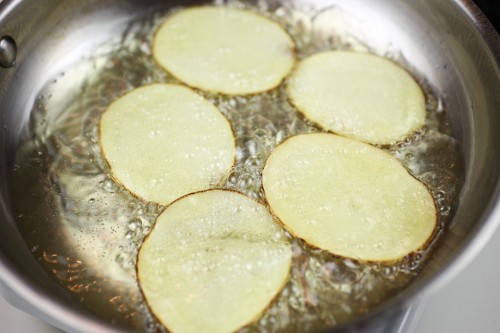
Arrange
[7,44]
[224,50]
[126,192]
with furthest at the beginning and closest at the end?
[224,50], [7,44], [126,192]

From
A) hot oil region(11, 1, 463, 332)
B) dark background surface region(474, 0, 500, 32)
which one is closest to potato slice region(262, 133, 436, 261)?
hot oil region(11, 1, 463, 332)

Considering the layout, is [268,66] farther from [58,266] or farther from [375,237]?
[58,266]

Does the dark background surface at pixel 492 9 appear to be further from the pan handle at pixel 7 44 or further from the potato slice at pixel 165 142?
the pan handle at pixel 7 44

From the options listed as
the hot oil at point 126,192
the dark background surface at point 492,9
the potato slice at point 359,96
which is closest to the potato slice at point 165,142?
the hot oil at point 126,192

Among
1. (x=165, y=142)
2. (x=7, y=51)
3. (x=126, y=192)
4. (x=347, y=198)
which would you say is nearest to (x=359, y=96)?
(x=347, y=198)

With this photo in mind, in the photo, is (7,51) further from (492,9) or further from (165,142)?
(492,9)
